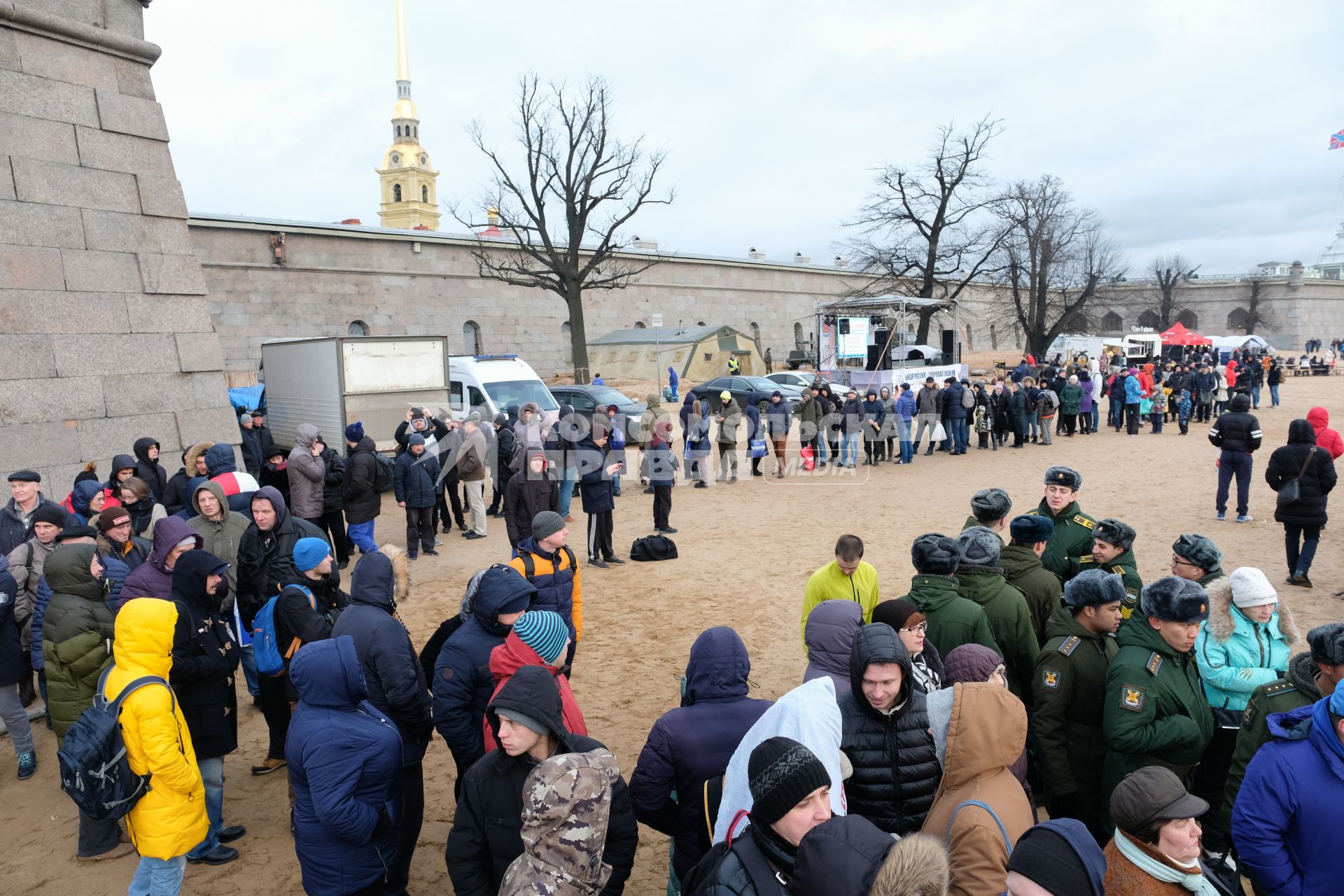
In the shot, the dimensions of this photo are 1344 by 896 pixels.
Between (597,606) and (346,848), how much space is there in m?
5.31

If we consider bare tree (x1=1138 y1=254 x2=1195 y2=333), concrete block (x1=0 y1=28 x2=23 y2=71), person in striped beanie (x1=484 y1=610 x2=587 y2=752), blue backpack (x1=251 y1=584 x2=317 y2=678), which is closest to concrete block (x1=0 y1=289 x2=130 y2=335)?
concrete block (x1=0 y1=28 x2=23 y2=71)

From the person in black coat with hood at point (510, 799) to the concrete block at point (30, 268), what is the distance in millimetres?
8587

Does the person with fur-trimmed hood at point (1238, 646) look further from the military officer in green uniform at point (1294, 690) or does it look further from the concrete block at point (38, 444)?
the concrete block at point (38, 444)

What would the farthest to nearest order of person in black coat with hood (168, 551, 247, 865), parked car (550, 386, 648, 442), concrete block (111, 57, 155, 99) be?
parked car (550, 386, 648, 442) < concrete block (111, 57, 155, 99) < person in black coat with hood (168, 551, 247, 865)

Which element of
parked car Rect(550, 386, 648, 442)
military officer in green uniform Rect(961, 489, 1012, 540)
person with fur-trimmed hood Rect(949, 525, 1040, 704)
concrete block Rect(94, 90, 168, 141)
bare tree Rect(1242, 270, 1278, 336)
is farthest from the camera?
bare tree Rect(1242, 270, 1278, 336)

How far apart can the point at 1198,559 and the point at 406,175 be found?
325 feet

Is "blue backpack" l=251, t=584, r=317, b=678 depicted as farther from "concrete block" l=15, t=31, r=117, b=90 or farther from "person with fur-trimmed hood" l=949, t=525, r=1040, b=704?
"concrete block" l=15, t=31, r=117, b=90

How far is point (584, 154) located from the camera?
30.4 m

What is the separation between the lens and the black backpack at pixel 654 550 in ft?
33.9

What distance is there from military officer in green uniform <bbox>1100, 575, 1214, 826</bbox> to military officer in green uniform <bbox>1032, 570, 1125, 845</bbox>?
0.14m

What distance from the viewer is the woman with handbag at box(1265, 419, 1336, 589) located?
7.79m

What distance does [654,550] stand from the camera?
1035 cm

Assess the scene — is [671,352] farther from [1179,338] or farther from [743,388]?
[1179,338]

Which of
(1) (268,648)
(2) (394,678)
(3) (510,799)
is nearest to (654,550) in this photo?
(1) (268,648)
